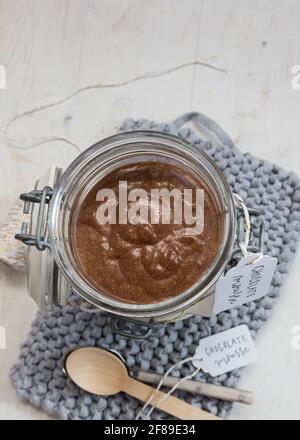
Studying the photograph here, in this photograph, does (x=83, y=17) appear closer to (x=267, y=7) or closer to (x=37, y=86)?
(x=37, y=86)

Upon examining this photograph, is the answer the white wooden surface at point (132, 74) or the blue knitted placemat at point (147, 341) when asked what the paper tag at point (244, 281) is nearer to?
the blue knitted placemat at point (147, 341)

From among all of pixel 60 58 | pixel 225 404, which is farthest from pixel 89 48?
pixel 225 404

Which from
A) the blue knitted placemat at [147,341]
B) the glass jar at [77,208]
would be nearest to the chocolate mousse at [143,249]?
the glass jar at [77,208]

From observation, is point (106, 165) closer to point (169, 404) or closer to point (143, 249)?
point (143, 249)

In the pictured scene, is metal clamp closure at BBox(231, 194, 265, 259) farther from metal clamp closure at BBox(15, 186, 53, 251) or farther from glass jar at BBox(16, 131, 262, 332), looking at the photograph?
metal clamp closure at BBox(15, 186, 53, 251)

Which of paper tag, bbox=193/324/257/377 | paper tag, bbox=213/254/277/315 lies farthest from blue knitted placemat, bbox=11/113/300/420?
paper tag, bbox=213/254/277/315
